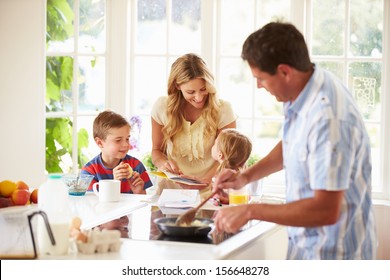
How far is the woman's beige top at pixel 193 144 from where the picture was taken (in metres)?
3.49

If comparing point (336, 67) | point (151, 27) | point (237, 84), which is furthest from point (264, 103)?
point (151, 27)

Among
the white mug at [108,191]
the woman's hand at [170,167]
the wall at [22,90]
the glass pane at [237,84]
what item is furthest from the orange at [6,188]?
the glass pane at [237,84]

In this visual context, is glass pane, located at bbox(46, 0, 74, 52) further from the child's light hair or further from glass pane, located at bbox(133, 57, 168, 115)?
the child's light hair

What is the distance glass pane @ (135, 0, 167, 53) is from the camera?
4879mm

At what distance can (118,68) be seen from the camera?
4914mm

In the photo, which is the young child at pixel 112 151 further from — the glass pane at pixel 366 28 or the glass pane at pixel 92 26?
the glass pane at pixel 366 28

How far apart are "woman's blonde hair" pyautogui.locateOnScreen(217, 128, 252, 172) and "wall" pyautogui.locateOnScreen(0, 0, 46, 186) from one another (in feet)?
6.41

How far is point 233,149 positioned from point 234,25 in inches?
75.0

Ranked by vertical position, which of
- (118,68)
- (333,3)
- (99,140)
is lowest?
(99,140)

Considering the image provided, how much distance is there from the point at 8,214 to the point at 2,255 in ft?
1.35

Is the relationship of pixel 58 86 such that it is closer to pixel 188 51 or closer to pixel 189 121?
pixel 188 51
